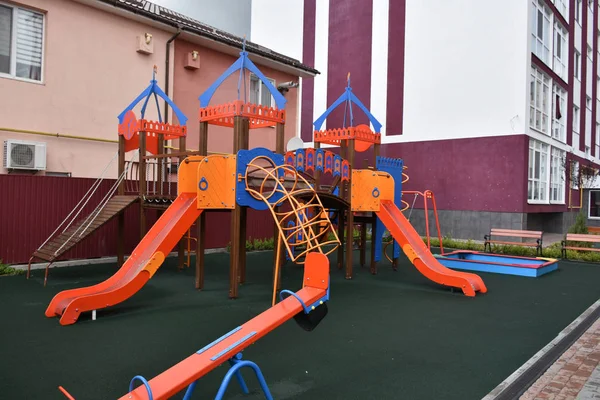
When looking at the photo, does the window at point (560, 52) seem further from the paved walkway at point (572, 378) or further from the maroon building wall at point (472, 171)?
the paved walkway at point (572, 378)

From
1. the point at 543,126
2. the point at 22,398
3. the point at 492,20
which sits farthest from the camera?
the point at 543,126

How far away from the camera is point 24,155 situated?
9594 millimetres

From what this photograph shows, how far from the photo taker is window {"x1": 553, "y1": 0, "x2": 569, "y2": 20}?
20328mm

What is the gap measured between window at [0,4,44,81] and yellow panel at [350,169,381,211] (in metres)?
7.38

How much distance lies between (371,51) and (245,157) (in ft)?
49.6

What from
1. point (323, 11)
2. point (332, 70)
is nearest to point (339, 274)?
point (332, 70)

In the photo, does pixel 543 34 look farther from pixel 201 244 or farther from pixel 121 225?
pixel 121 225

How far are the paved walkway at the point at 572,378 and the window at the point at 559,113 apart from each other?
17.6m

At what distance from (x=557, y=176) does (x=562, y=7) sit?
787 centimetres

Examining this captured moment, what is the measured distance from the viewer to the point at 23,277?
848 centimetres

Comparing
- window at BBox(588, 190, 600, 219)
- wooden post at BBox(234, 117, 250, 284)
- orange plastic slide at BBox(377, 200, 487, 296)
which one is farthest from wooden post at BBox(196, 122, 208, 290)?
window at BBox(588, 190, 600, 219)

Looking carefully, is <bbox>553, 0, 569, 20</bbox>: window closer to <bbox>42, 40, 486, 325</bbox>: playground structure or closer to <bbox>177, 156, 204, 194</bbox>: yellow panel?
<bbox>42, 40, 486, 325</bbox>: playground structure

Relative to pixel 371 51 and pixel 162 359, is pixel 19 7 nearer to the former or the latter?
pixel 162 359

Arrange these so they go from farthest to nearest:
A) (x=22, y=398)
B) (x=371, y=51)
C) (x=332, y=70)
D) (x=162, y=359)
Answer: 1. (x=332, y=70)
2. (x=371, y=51)
3. (x=162, y=359)
4. (x=22, y=398)
